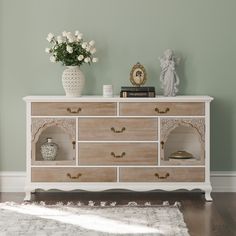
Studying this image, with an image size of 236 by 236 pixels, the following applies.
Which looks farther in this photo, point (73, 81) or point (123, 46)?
point (123, 46)

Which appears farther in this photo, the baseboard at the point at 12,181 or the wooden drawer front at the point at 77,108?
the baseboard at the point at 12,181

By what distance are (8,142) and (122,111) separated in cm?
107

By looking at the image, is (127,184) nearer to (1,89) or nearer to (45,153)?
(45,153)

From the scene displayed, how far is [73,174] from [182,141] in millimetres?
995

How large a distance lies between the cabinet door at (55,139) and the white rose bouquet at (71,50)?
49 cm

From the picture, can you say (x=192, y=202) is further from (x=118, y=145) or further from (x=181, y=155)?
(x=118, y=145)

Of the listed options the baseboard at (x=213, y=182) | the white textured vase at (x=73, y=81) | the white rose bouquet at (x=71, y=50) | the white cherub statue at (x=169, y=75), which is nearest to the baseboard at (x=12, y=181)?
the baseboard at (x=213, y=182)

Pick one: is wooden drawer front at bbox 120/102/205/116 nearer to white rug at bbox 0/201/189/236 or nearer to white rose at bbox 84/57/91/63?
white rose at bbox 84/57/91/63

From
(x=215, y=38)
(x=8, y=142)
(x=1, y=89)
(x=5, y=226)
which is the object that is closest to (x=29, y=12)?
(x=1, y=89)

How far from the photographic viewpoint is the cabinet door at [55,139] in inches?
200

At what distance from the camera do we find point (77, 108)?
16.6 feet

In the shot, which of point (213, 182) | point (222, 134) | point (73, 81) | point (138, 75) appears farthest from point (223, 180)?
point (73, 81)

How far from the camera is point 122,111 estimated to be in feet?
16.6

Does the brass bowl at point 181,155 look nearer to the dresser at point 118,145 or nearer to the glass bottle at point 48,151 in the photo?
the dresser at point 118,145
